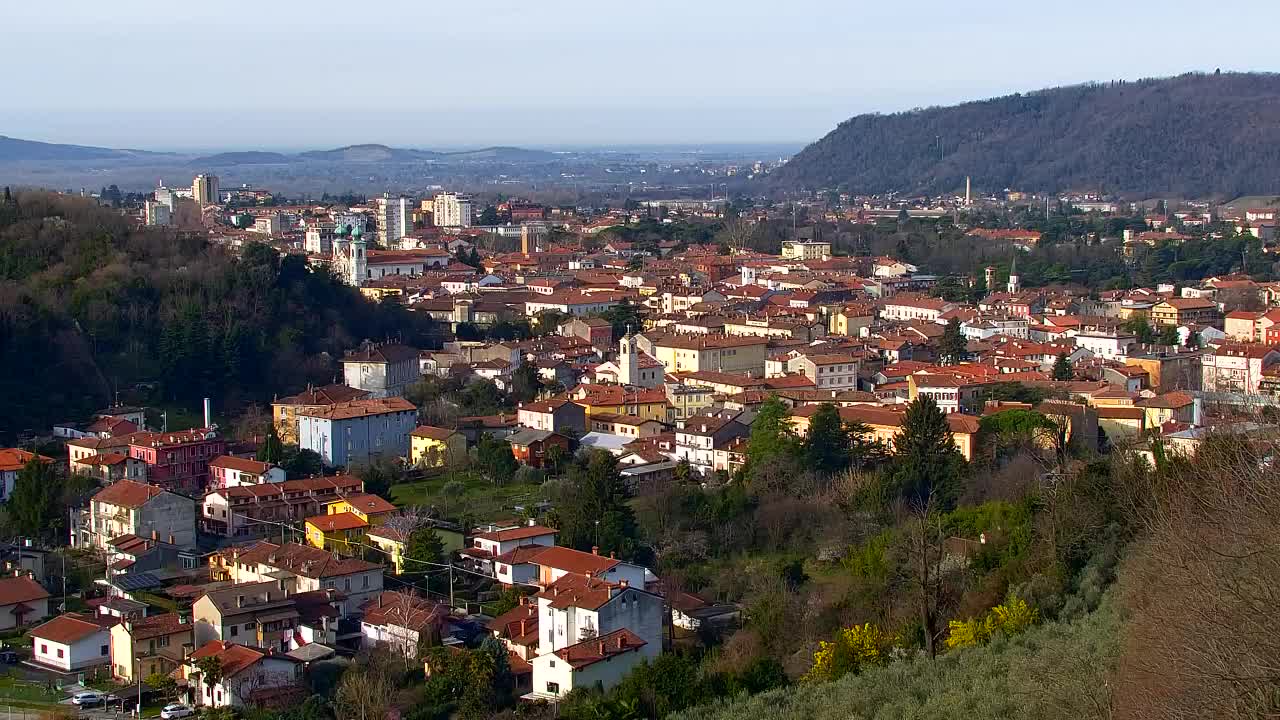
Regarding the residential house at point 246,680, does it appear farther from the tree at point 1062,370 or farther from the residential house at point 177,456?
the tree at point 1062,370

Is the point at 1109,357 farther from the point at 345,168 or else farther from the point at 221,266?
the point at 345,168

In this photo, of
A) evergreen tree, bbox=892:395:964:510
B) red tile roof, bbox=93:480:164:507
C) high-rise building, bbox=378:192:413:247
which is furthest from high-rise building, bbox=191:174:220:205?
evergreen tree, bbox=892:395:964:510

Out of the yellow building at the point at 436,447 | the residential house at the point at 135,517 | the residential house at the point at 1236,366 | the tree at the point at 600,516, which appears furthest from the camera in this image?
the residential house at the point at 1236,366

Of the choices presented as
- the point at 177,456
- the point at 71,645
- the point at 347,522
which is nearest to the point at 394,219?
the point at 177,456

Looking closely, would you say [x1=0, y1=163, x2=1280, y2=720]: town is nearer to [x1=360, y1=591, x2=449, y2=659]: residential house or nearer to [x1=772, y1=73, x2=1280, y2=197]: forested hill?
[x1=360, y1=591, x2=449, y2=659]: residential house

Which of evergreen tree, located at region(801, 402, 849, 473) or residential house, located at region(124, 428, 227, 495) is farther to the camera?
residential house, located at region(124, 428, 227, 495)

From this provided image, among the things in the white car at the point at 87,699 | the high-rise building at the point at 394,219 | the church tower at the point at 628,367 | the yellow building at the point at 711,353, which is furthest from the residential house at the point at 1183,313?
the high-rise building at the point at 394,219
